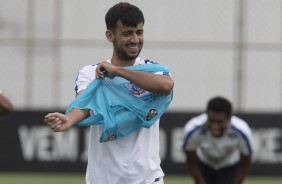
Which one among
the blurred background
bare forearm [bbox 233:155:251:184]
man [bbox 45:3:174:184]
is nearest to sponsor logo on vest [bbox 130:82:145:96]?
man [bbox 45:3:174:184]

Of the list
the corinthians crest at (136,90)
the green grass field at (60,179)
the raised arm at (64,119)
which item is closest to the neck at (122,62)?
the corinthians crest at (136,90)

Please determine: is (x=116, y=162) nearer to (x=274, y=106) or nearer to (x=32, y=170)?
(x=32, y=170)

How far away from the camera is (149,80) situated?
23.3ft

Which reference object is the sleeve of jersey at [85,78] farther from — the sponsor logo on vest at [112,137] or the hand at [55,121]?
the hand at [55,121]

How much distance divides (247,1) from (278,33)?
0.86 meters

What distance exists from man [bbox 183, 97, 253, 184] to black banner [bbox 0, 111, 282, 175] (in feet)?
18.2

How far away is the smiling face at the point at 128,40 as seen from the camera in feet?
23.6

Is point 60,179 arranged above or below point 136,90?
below

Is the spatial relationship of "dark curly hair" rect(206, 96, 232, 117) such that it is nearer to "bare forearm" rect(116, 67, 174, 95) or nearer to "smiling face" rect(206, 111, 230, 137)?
"smiling face" rect(206, 111, 230, 137)

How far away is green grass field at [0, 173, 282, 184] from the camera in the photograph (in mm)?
16311

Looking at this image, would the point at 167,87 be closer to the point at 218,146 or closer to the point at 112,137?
the point at 112,137

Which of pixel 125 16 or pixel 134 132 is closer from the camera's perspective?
pixel 125 16

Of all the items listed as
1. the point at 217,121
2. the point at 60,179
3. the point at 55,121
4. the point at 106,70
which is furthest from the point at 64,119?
the point at 60,179

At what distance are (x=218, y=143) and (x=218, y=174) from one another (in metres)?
0.51
